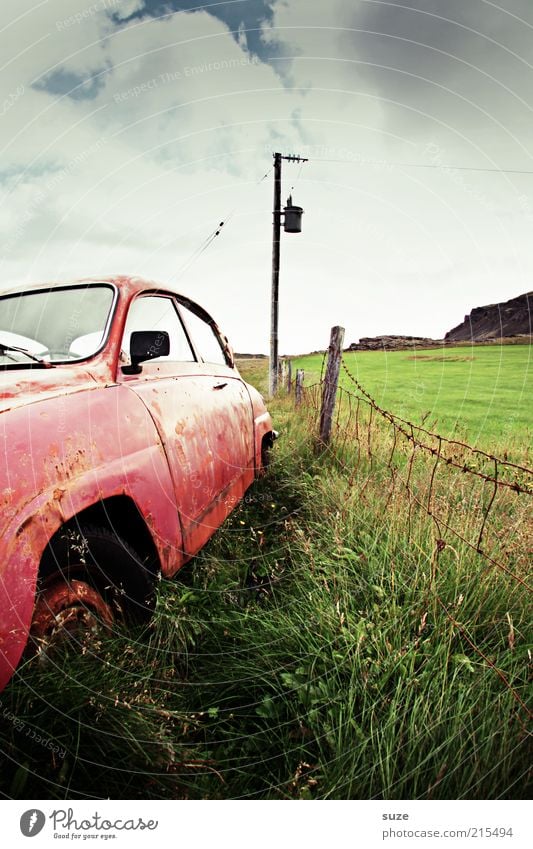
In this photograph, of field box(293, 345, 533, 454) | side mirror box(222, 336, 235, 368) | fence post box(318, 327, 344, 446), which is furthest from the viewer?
field box(293, 345, 533, 454)

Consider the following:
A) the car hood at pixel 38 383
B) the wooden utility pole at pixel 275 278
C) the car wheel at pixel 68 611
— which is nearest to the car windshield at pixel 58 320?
the car hood at pixel 38 383

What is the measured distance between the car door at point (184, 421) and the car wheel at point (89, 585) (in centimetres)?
36

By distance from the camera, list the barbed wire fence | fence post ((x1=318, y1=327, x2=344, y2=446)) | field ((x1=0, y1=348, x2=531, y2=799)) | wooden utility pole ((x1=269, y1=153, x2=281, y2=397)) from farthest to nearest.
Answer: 1. wooden utility pole ((x1=269, y1=153, x2=281, y2=397))
2. fence post ((x1=318, y1=327, x2=344, y2=446))
3. the barbed wire fence
4. field ((x1=0, y1=348, x2=531, y2=799))

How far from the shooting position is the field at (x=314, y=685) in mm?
1400

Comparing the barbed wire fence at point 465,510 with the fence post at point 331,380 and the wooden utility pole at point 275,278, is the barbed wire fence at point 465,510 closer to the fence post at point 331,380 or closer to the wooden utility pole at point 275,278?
the fence post at point 331,380

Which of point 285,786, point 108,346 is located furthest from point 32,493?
point 285,786

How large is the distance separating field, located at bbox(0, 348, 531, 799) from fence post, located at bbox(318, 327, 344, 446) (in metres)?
2.20

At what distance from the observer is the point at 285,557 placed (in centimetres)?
287
